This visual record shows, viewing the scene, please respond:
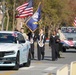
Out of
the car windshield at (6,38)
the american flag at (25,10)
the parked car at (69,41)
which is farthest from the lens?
the parked car at (69,41)

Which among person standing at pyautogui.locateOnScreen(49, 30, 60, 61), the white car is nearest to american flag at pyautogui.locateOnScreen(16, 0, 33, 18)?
person standing at pyautogui.locateOnScreen(49, 30, 60, 61)

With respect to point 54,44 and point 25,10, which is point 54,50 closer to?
point 54,44

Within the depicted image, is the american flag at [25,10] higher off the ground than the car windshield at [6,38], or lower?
higher

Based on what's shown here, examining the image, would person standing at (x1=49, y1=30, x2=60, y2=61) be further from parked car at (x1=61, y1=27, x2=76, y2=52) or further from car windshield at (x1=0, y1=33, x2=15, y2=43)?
parked car at (x1=61, y1=27, x2=76, y2=52)

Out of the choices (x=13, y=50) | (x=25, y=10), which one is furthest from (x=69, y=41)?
(x=13, y=50)

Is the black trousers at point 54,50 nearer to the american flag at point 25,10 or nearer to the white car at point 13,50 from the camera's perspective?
the white car at point 13,50

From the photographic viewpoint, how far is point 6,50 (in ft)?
54.7

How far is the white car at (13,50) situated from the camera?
16781 mm

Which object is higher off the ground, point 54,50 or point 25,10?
point 25,10

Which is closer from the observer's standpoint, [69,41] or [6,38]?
[6,38]

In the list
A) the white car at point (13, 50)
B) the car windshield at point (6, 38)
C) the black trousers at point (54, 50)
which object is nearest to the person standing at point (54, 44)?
the black trousers at point (54, 50)

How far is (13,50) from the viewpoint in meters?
16.8

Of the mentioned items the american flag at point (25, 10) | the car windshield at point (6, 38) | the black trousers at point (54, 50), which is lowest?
the black trousers at point (54, 50)

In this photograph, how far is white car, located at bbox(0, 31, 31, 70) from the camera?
16781mm
